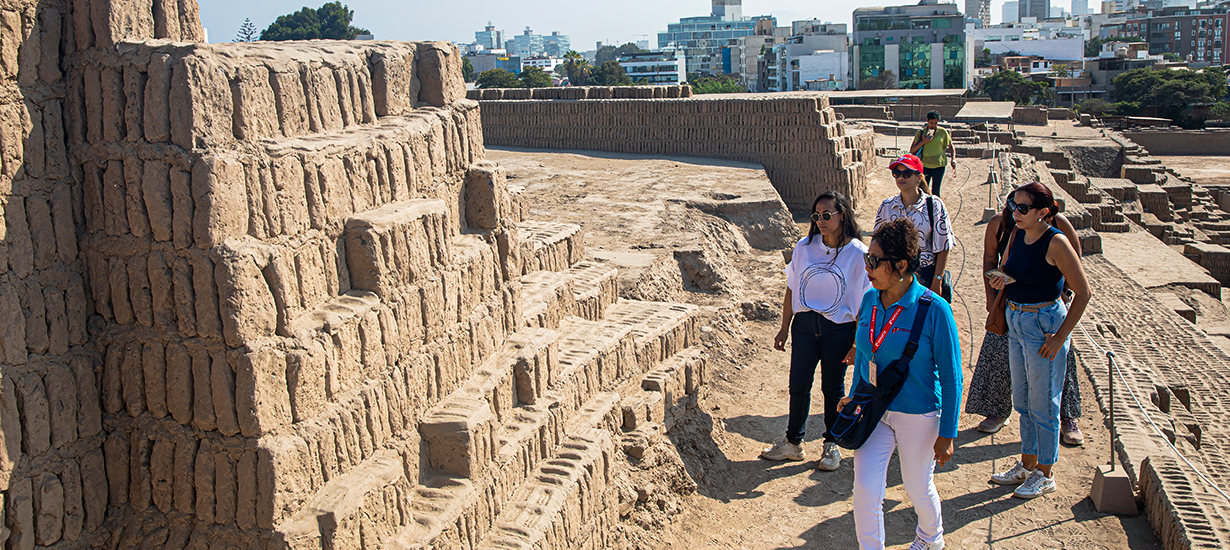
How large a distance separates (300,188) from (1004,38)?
14163cm

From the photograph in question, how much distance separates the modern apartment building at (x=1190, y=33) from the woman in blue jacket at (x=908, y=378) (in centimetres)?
11026

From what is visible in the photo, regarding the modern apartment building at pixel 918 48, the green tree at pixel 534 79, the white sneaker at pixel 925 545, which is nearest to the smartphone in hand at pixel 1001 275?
the white sneaker at pixel 925 545

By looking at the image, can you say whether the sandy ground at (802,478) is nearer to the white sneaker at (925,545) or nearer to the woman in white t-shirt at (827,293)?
the woman in white t-shirt at (827,293)

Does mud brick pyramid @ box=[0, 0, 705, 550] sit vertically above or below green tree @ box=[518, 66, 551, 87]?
below

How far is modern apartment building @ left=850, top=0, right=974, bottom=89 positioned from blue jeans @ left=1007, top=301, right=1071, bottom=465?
68750 millimetres

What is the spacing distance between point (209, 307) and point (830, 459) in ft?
11.7

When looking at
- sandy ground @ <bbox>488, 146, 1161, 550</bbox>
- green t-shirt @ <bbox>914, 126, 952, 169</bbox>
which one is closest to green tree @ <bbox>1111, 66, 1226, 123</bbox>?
green t-shirt @ <bbox>914, 126, 952, 169</bbox>

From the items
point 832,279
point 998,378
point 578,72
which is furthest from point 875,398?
point 578,72

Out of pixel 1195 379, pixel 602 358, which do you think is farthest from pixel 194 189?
pixel 1195 379

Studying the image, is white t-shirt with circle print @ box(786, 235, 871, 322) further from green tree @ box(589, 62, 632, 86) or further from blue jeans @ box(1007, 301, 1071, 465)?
green tree @ box(589, 62, 632, 86)

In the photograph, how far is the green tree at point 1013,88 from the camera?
167ft

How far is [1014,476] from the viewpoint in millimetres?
4805

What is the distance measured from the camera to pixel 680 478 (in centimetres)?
551

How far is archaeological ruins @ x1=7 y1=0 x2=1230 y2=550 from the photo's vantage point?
10.1 feet
